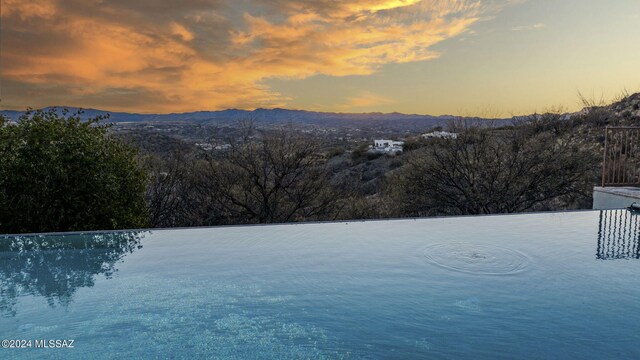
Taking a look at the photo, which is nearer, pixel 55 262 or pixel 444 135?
pixel 55 262

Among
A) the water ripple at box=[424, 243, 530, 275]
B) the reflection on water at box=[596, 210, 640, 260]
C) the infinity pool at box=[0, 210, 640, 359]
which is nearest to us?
the infinity pool at box=[0, 210, 640, 359]

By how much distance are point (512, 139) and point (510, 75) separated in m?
2.63

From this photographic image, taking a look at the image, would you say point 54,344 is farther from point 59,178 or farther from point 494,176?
point 494,176

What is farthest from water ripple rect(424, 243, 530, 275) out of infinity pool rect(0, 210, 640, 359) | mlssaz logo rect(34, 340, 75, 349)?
mlssaz logo rect(34, 340, 75, 349)

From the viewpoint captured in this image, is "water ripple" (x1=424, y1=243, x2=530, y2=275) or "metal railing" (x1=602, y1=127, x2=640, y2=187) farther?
"metal railing" (x1=602, y1=127, x2=640, y2=187)

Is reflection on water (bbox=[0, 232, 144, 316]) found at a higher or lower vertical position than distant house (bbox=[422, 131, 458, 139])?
lower

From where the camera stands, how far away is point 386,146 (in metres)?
28.7

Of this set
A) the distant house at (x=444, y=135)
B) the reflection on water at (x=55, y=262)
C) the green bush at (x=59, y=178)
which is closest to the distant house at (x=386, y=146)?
the distant house at (x=444, y=135)

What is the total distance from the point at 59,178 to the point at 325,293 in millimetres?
4992

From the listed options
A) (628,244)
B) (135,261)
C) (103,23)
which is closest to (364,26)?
A: (103,23)

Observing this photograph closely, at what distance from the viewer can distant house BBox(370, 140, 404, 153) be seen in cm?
2781

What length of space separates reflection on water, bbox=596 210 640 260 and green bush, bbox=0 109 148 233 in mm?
6991

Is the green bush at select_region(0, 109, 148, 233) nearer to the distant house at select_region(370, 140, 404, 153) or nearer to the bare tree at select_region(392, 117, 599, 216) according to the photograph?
the bare tree at select_region(392, 117, 599, 216)

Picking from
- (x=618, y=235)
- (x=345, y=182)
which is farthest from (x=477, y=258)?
(x=345, y=182)
